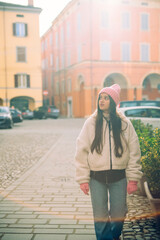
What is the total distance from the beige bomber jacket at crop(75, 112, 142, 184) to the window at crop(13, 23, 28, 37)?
125 ft

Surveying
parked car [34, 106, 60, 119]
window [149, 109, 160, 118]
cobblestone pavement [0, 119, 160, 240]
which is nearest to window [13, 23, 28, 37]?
parked car [34, 106, 60, 119]

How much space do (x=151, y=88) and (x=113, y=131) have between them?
39435mm

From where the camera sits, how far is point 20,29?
38.9 m

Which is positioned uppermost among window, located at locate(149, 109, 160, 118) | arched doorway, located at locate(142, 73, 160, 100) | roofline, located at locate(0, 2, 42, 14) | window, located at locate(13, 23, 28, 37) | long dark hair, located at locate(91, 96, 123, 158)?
roofline, located at locate(0, 2, 42, 14)

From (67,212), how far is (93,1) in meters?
34.3

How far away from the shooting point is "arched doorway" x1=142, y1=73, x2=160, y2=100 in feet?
135

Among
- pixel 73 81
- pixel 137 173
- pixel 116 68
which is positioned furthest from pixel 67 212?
pixel 73 81

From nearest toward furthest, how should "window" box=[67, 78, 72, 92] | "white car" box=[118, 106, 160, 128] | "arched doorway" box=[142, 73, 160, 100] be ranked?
"white car" box=[118, 106, 160, 128], "arched doorway" box=[142, 73, 160, 100], "window" box=[67, 78, 72, 92]

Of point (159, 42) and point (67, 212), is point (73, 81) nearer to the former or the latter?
point (159, 42)

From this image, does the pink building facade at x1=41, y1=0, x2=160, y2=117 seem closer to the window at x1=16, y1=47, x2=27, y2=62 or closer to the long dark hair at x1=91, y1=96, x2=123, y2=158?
the window at x1=16, y1=47, x2=27, y2=62

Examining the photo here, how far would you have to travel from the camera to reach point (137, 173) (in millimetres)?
3133

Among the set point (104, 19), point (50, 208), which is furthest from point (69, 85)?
point (50, 208)

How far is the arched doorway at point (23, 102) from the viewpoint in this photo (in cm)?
3953

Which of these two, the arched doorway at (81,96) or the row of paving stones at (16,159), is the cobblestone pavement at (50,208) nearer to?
the row of paving stones at (16,159)
